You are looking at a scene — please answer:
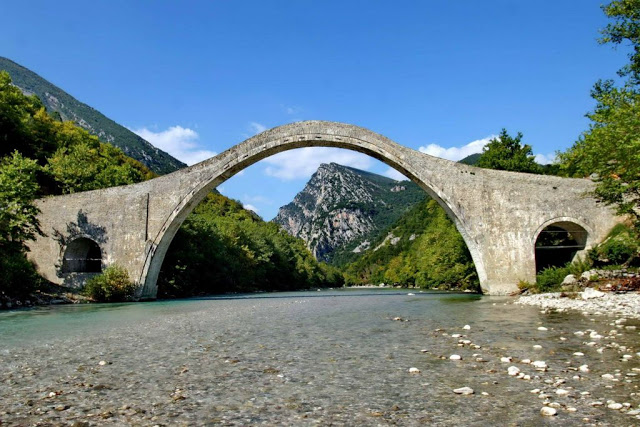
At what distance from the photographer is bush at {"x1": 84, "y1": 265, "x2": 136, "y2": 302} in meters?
22.3

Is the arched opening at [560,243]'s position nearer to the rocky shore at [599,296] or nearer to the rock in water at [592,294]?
the rocky shore at [599,296]

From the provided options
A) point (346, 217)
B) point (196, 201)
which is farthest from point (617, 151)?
point (346, 217)

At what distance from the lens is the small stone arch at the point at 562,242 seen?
20.2m

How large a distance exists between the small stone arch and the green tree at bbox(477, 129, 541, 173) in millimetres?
5769

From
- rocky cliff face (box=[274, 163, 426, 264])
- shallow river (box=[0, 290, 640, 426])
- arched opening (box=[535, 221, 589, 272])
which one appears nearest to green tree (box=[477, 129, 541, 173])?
arched opening (box=[535, 221, 589, 272])

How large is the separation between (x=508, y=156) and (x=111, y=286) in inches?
964

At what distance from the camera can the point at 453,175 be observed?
21.5 meters

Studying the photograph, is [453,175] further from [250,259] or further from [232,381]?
[250,259]

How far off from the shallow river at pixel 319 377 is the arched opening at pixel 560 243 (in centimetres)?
1326

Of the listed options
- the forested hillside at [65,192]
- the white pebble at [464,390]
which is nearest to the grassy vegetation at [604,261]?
the white pebble at [464,390]

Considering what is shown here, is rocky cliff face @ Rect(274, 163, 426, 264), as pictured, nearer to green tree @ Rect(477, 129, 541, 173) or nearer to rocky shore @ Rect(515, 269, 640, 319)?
green tree @ Rect(477, 129, 541, 173)

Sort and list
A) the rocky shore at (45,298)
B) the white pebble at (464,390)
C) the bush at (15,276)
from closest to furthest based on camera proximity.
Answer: the white pebble at (464,390) → the rocky shore at (45,298) → the bush at (15,276)

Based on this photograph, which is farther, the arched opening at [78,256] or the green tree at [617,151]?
the arched opening at [78,256]

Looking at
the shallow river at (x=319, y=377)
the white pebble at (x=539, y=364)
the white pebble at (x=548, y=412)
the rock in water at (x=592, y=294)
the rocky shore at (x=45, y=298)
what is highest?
the rock in water at (x=592, y=294)
